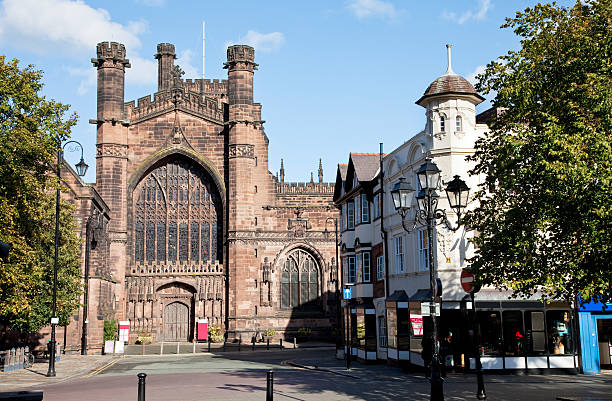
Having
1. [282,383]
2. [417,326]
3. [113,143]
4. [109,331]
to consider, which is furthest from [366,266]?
[113,143]

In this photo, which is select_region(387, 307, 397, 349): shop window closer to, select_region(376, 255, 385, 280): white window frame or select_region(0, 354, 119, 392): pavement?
select_region(376, 255, 385, 280): white window frame

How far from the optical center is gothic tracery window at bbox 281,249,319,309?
51.9 meters

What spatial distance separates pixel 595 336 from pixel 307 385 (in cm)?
1042

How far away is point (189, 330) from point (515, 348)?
31.5 metres

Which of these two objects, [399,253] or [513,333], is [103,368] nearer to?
[399,253]

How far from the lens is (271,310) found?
50.0 meters

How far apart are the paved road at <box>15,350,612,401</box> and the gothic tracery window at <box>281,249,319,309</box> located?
2234 cm

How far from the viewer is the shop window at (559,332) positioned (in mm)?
23859

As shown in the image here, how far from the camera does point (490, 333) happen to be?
931 inches

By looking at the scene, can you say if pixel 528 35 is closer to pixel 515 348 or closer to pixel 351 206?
pixel 515 348

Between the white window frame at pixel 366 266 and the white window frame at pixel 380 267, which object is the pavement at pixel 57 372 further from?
the white window frame at pixel 380 267

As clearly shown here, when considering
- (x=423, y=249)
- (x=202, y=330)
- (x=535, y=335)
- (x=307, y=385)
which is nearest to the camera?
(x=307, y=385)

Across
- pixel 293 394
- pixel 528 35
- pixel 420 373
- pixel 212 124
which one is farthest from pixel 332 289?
pixel 528 35

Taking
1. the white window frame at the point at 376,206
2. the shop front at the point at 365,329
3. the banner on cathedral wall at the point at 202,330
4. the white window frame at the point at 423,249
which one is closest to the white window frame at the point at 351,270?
the shop front at the point at 365,329
